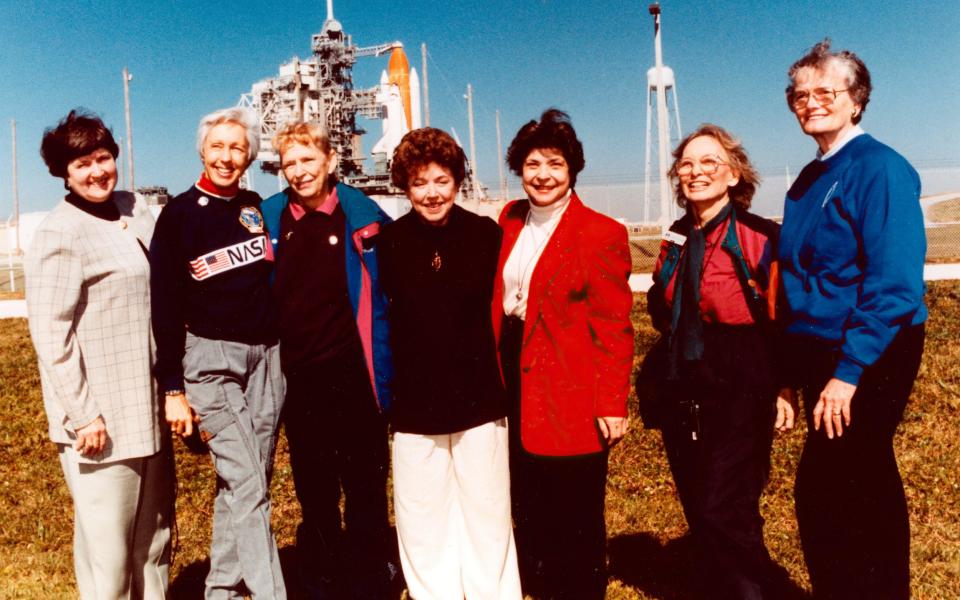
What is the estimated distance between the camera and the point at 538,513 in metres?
3.64

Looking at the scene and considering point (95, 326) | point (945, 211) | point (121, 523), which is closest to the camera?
point (95, 326)

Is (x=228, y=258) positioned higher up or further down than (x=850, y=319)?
higher up

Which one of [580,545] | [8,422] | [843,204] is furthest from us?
[8,422]

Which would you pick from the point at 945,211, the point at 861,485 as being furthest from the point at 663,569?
the point at 945,211

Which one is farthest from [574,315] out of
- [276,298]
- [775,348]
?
[276,298]

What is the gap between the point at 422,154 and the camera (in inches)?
126

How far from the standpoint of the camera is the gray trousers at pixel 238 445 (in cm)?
321

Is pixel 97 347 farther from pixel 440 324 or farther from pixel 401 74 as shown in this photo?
pixel 401 74

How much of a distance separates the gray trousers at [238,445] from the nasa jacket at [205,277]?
7 cm

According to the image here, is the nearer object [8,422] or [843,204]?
[843,204]

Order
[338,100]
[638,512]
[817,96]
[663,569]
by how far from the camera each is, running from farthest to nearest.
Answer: [338,100], [638,512], [663,569], [817,96]

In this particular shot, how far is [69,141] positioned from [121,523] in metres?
1.61

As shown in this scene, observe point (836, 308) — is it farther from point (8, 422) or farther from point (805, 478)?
point (8, 422)

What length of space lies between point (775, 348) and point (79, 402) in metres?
2.83
